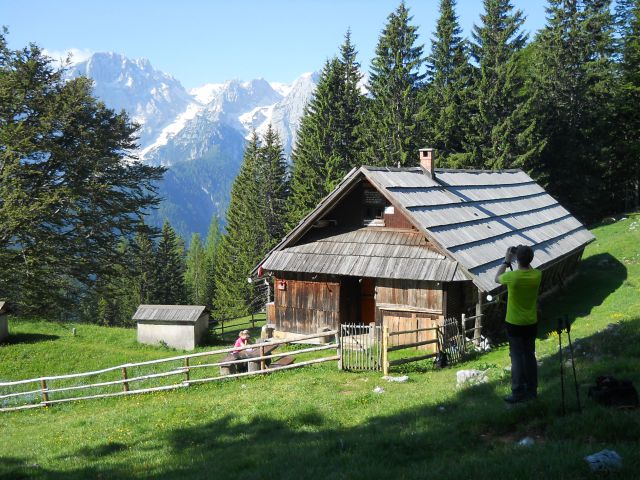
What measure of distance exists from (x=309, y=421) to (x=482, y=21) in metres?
46.9

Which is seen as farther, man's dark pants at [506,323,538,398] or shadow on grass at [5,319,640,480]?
man's dark pants at [506,323,538,398]

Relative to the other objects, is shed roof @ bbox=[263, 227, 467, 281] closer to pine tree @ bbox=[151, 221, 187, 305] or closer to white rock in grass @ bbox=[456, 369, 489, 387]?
white rock in grass @ bbox=[456, 369, 489, 387]

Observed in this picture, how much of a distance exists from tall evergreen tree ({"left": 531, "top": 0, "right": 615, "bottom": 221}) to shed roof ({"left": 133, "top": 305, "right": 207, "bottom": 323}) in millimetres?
32969

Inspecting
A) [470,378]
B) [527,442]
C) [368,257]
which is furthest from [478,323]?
[527,442]

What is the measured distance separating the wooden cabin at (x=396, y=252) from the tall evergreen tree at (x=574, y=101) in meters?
25.1

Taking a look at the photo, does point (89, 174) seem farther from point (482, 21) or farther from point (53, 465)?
point (482, 21)

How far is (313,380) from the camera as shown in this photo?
50.1 feet

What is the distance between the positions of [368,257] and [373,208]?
2.34m

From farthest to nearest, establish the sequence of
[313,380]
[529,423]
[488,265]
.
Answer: [488,265], [313,380], [529,423]

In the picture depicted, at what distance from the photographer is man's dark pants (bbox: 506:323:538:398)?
8.45 m

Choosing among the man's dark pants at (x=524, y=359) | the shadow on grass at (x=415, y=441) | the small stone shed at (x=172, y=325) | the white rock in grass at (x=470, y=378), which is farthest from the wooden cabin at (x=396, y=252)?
the man's dark pants at (x=524, y=359)

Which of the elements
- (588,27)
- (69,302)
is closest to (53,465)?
(69,302)

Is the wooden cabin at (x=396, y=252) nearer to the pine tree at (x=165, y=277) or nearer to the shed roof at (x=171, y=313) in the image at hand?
the shed roof at (x=171, y=313)

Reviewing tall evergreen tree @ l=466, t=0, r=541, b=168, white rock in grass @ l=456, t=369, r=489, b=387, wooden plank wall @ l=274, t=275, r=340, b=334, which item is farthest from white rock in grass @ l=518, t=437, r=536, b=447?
tall evergreen tree @ l=466, t=0, r=541, b=168
